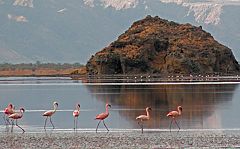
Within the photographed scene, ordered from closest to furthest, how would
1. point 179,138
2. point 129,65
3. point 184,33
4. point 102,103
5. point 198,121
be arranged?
point 179,138 → point 198,121 → point 102,103 → point 129,65 → point 184,33

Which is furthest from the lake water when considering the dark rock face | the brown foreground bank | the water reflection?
the dark rock face

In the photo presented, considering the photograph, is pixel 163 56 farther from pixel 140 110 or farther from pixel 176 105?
pixel 140 110

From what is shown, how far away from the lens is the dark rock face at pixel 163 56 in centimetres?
13175

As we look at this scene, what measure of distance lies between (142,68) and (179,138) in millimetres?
105173

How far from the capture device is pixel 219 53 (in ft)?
446

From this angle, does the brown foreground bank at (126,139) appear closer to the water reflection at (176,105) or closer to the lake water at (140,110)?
the lake water at (140,110)

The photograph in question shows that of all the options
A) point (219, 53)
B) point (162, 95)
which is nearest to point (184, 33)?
point (219, 53)

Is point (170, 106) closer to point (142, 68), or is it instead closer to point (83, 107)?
point (83, 107)

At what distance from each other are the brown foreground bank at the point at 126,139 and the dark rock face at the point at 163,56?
9786 centimetres

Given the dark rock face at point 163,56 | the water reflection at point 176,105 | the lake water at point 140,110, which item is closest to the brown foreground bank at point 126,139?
the lake water at point 140,110

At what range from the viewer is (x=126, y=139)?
30.5 metres

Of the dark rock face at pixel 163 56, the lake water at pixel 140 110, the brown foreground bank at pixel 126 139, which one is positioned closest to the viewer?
the brown foreground bank at pixel 126 139

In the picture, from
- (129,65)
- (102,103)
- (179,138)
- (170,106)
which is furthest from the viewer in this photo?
(129,65)

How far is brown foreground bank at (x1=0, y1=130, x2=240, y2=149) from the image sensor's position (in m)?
28.4
